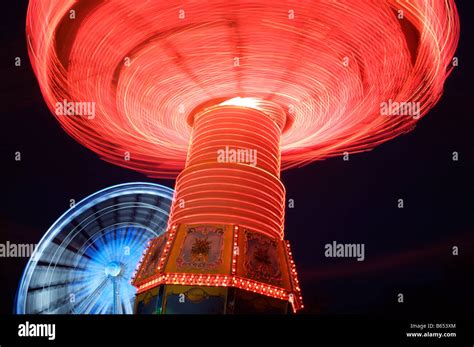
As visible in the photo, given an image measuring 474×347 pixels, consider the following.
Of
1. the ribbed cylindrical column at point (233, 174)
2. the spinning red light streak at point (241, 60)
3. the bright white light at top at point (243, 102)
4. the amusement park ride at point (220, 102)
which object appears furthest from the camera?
the bright white light at top at point (243, 102)

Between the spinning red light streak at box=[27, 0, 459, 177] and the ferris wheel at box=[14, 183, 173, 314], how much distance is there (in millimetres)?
2599

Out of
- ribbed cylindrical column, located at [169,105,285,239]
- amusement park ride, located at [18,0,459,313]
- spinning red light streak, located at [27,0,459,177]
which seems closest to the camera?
amusement park ride, located at [18,0,459,313]

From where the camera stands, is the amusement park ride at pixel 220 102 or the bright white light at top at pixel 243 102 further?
the bright white light at top at pixel 243 102

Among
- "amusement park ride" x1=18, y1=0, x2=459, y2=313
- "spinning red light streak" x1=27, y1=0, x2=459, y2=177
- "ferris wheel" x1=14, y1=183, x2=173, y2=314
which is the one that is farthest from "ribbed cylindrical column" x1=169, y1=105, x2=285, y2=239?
"ferris wheel" x1=14, y1=183, x2=173, y2=314

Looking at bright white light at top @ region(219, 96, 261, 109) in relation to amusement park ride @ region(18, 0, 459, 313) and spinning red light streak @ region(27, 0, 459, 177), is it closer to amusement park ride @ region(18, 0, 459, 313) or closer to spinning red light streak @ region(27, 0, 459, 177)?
amusement park ride @ region(18, 0, 459, 313)

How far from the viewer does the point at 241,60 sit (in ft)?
62.3

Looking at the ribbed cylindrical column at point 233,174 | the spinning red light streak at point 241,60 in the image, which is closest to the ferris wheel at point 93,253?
the spinning red light streak at point 241,60

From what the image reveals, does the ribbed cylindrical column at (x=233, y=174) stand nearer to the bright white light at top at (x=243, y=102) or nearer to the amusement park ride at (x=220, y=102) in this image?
the amusement park ride at (x=220, y=102)

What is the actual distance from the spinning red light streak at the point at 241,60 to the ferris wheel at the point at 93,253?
260 cm

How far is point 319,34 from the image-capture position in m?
18.1

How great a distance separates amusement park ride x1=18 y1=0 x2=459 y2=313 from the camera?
17.5 m

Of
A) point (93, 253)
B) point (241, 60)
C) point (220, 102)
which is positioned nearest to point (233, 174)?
point (220, 102)

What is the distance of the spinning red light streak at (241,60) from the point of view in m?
17.8

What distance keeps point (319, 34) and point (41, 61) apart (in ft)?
29.8
